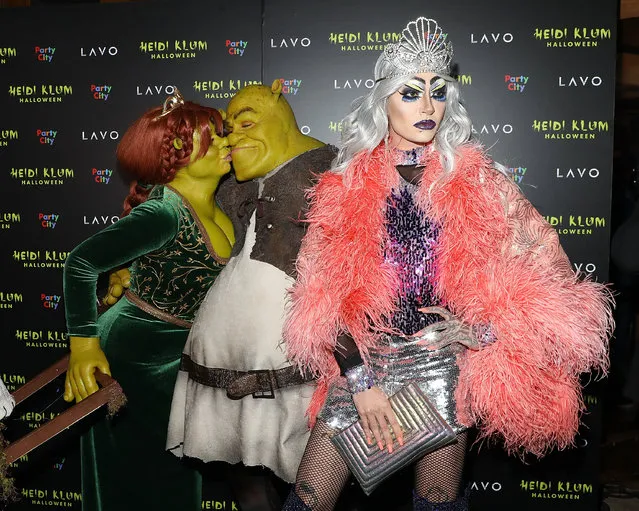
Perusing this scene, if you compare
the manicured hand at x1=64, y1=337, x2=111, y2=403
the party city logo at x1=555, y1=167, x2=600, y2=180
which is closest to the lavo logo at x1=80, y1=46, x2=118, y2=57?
the manicured hand at x1=64, y1=337, x2=111, y2=403

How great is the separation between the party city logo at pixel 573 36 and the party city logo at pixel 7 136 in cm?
263

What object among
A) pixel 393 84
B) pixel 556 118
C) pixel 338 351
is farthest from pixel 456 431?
pixel 556 118

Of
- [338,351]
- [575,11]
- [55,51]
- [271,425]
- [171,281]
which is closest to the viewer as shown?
[338,351]

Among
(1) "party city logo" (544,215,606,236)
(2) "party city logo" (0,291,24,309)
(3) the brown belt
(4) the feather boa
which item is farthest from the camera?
(2) "party city logo" (0,291,24,309)

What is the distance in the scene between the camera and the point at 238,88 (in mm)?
3615

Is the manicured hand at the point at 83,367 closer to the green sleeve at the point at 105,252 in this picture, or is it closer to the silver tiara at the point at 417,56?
the green sleeve at the point at 105,252

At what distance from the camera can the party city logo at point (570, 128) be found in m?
3.38

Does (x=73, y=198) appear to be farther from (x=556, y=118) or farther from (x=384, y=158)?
(x=556, y=118)

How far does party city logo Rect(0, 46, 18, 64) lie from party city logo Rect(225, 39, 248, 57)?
1.12 metres

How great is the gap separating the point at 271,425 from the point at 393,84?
3.96 feet

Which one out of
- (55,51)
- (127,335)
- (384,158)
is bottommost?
(127,335)

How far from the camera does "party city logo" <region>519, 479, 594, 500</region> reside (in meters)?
3.54

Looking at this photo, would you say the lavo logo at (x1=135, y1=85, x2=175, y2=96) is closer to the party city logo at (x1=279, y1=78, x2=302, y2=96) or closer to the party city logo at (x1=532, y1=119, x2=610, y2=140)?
the party city logo at (x1=279, y1=78, x2=302, y2=96)

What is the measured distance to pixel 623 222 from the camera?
3.87 m
